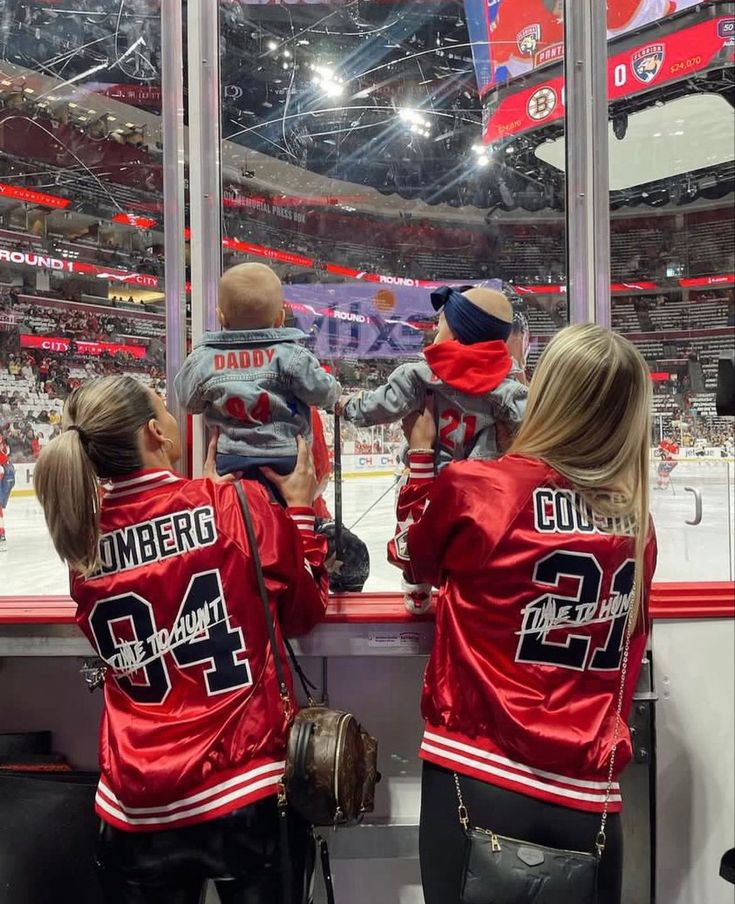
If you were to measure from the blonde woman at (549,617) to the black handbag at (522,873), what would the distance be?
0.03 meters

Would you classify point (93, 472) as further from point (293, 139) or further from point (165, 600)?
point (293, 139)

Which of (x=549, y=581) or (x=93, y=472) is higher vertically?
(x=93, y=472)

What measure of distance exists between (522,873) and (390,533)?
3.32ft

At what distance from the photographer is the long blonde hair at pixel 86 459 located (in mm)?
1159

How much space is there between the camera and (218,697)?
1.18 m

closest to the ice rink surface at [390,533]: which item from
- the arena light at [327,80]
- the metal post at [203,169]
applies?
the metal post at [203,169]

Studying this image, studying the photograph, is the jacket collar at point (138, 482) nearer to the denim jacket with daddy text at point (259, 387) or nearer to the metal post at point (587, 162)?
the denim jacket with daddy text at point (259, 387)

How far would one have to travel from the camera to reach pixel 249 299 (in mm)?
1688

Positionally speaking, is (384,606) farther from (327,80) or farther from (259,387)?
(327,80)

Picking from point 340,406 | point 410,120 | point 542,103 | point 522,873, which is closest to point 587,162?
point 542,103

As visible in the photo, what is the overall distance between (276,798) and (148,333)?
1.22 metres

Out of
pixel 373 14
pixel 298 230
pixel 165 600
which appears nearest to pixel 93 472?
pixel 165 600

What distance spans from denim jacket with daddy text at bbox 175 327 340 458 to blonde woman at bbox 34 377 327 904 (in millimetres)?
370

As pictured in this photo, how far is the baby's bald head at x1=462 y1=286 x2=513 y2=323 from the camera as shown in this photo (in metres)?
1.67
